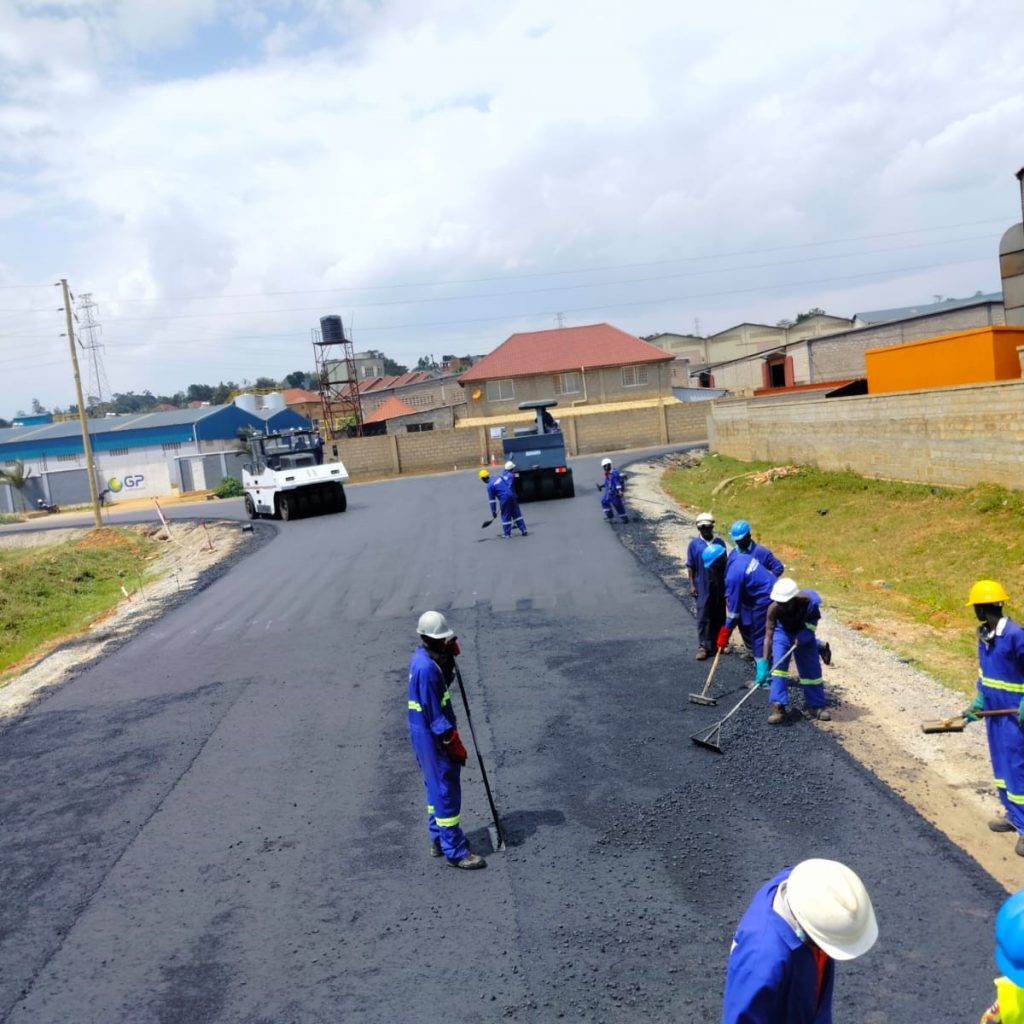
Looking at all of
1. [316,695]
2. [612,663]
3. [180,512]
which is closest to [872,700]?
[612,663]

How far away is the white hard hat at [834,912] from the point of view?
2943 mm

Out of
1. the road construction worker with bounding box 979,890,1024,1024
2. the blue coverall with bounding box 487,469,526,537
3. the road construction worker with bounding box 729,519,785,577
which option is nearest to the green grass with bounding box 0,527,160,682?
the blue coverall with bounding box 487,469,526,537

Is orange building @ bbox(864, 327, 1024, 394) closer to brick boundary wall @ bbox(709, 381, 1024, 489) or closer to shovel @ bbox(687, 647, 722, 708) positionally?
brick boundary wall @ bbox(709, 381, 1024, 489)

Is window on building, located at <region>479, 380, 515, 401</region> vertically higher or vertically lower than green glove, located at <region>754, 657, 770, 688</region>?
higher

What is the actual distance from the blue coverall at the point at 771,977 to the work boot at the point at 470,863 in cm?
324

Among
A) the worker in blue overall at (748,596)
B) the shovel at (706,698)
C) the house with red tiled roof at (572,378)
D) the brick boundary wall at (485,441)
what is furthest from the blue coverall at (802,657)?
the house with red tiled roof at (572,378)

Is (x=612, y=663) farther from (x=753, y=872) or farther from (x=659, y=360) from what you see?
(x=659, y=360)

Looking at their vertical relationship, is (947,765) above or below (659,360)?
below

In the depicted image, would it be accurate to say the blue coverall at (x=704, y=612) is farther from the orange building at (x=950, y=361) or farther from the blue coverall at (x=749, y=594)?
the orange building at (x=950, y=361)

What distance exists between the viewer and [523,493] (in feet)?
82.1

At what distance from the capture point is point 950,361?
66.4 feet

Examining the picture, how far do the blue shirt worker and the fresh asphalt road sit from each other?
0.57 metres

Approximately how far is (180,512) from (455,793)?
105 ft

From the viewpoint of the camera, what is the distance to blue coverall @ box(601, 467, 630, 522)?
65.6 feet
